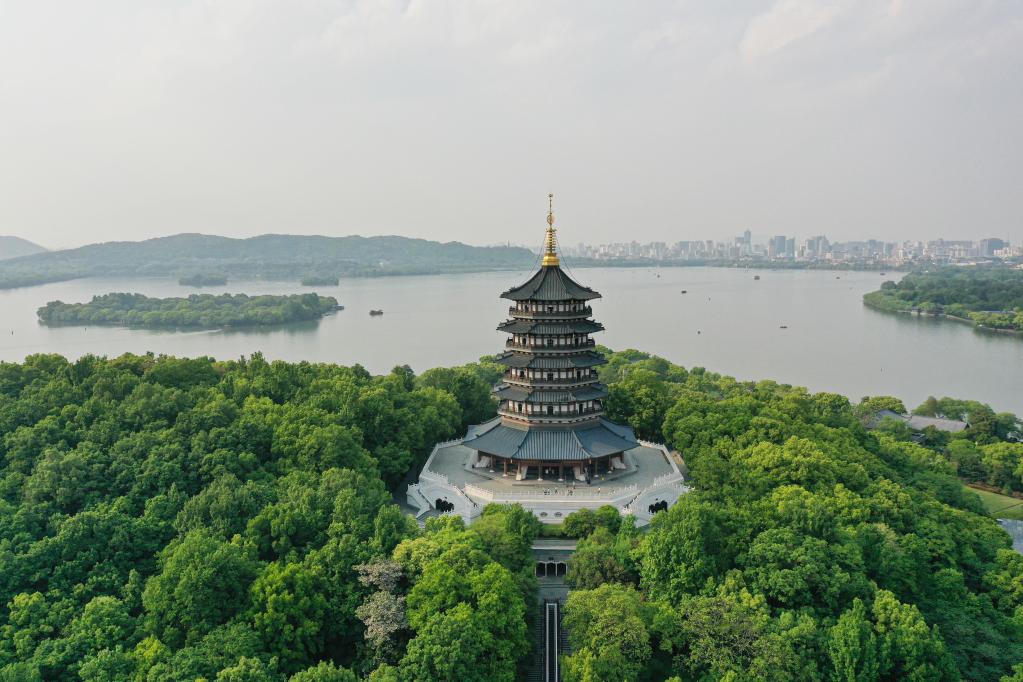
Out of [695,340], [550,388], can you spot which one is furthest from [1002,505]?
[695,340]

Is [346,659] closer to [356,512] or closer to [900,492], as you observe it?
[356,512]

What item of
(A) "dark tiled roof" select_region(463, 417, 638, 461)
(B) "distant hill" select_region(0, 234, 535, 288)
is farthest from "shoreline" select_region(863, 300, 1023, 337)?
(B) "distant hill" select_region(0, 234, 535, 288)

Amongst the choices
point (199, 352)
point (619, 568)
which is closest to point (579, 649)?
point (619, 568)

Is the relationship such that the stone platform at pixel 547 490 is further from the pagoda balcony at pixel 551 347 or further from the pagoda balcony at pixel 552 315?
the pagoda balcony at pixel 552 315

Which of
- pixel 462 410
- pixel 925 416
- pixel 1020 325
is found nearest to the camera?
pixel 462 410

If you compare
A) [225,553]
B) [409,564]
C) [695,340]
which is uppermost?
[225,553]

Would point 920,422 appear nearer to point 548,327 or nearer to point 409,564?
point 548,327

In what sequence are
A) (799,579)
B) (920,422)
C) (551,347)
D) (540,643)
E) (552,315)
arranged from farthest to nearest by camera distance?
(920,422)
(552,315)
(551,347)
(540,643)
(799,579)
